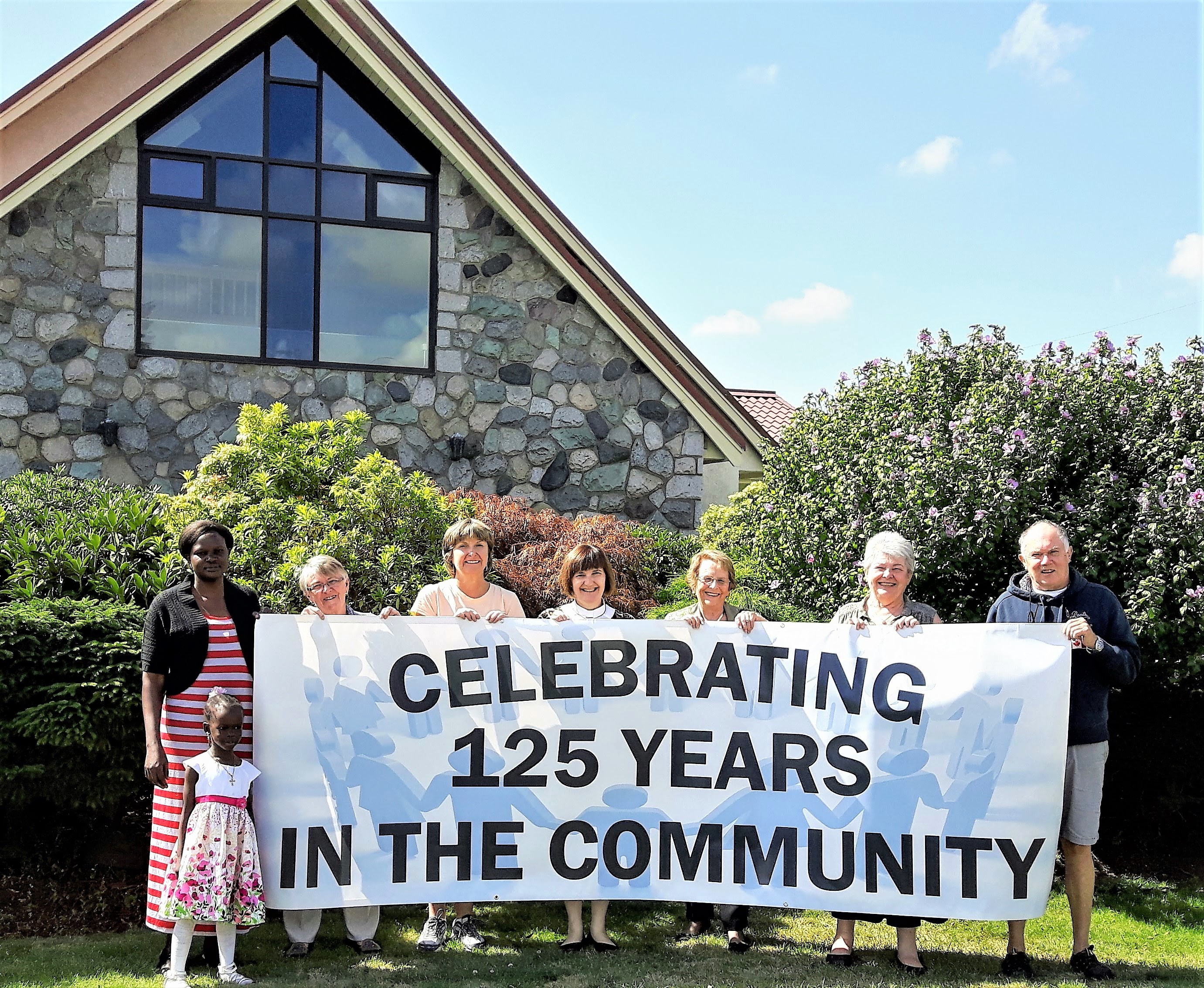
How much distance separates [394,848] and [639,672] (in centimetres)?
125

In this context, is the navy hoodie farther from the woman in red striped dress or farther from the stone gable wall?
the stone gable wall

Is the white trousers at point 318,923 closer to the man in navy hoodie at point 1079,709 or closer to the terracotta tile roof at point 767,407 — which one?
the man in navy hoodie at point 1079,709

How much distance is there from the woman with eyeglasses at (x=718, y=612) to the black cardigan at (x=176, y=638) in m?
1.94

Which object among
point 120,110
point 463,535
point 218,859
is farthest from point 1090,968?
point 120,110

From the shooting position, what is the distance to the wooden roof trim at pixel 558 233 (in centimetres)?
913

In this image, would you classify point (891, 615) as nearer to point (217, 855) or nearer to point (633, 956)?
point (633, 956)

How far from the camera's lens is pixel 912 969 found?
4.48 meters

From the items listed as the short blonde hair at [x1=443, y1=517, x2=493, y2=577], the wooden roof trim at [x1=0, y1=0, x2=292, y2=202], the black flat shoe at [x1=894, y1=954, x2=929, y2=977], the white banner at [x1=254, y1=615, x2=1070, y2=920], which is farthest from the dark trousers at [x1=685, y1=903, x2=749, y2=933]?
the wooden roof trim at [x1=0, y1=0, x2=292, y2=202]

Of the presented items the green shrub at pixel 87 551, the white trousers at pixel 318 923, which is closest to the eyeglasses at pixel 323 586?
the white trousers at pixel 318 923

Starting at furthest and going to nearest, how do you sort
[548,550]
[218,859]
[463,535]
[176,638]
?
1. [548,550]
2. [463,535]
3. [176,638]
4. [218,859]

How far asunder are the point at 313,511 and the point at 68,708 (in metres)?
1.92

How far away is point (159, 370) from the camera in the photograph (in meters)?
8.80

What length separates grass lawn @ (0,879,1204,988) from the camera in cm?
436

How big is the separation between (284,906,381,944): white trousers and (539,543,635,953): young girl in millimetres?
828
